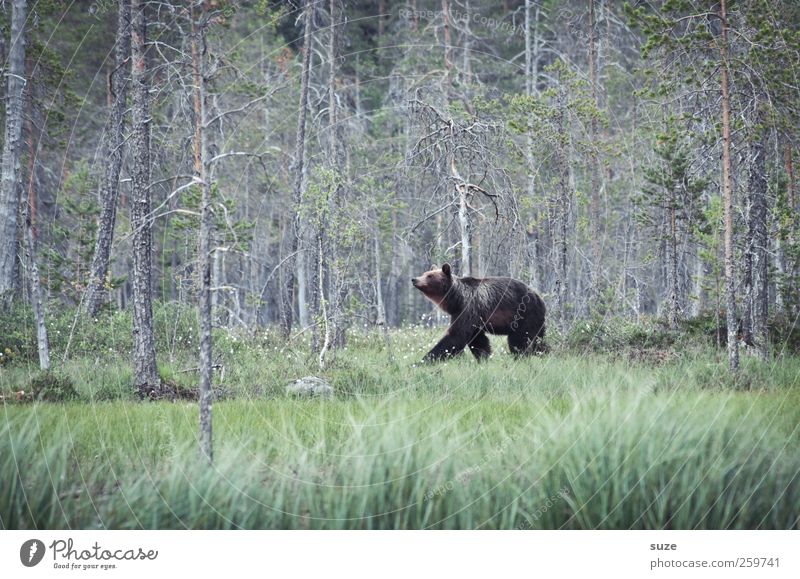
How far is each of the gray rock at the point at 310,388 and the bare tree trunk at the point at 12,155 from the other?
127 inches

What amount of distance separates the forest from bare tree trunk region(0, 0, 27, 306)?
0.03m

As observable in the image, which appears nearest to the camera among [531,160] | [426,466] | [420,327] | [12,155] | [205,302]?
[205,302]

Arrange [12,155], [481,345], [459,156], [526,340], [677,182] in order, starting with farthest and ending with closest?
[481,345]
[526,340]
[459,156]
[677,182]
[12,155]

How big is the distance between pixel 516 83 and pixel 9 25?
7.04 meters

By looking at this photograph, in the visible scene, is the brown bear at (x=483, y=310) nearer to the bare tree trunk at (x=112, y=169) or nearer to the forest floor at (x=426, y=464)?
the forest floor at (x=426, y=464)

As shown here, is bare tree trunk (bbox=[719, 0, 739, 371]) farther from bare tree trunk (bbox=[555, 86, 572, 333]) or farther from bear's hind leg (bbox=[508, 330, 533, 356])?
bear's hind leg (bbox=[508, 330, 533, 356])

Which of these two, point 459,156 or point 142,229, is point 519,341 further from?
point 142,229

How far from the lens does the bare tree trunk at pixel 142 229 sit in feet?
22.7

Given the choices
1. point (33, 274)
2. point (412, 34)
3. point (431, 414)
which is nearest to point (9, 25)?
point (33, 274)

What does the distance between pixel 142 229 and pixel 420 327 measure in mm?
5612

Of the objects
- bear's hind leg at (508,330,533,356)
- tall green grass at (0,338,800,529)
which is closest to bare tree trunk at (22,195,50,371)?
tall green grass at (0,338,800,529)

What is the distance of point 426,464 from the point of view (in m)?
4.77

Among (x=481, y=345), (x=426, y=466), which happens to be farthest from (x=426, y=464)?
(x=481, y=345)

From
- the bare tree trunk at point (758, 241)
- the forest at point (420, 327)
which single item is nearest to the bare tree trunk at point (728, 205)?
the forest at point (420, 327)
